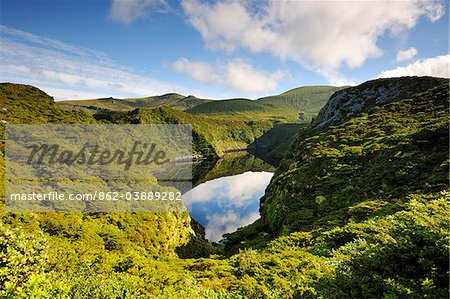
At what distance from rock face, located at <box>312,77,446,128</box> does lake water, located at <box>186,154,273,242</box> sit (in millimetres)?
34106

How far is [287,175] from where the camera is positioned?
4309cm

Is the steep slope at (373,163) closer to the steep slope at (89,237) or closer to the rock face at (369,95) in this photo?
the rock face at (369,95)

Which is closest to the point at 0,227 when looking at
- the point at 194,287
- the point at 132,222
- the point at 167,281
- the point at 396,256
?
the point at 167,281

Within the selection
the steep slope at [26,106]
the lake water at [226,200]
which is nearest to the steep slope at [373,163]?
the lake water at [226,200]

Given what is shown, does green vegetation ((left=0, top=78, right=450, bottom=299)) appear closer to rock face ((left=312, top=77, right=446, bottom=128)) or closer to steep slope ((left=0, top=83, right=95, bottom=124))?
rock face ((left=312, top=77, right=446, bottom=128))

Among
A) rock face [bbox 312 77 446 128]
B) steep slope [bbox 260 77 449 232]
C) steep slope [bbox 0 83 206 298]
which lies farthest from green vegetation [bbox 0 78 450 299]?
rock face [bbox 312 77 446 128]

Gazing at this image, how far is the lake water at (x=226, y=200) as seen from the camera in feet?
212

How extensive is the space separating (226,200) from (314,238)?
69.7 metres

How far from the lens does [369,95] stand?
64188 millimetres

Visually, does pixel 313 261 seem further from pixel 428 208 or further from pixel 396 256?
pixel 428 208

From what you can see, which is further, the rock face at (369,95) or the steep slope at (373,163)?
the rock face at (369,95)

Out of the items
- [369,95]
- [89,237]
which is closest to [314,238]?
[89,237]

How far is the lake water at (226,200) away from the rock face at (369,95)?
34.1 meters

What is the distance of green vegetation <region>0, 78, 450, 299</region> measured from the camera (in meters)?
8.07
